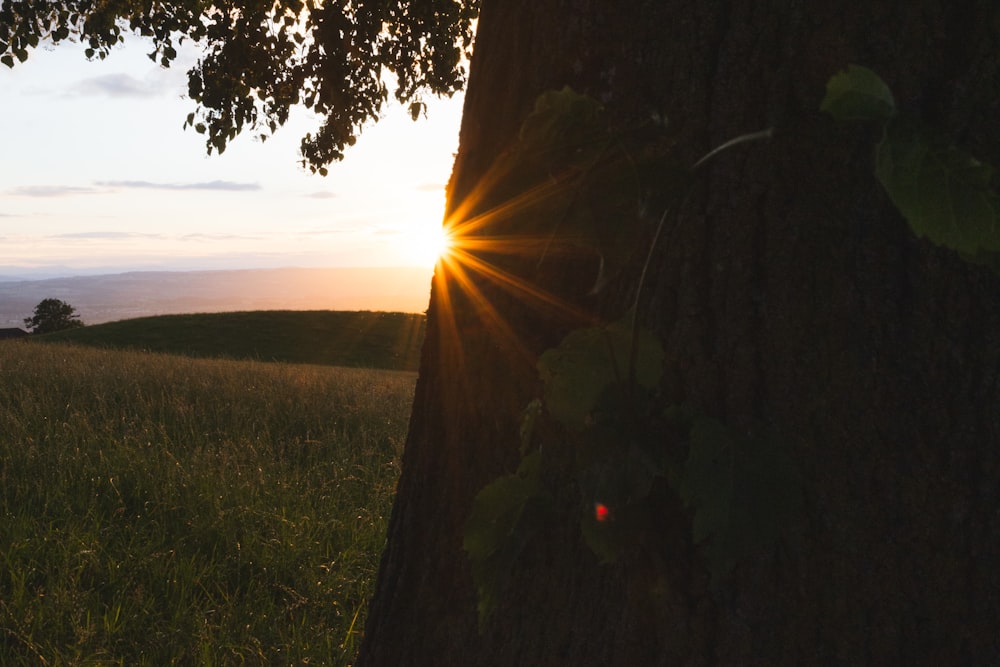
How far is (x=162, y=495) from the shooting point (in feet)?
15.8

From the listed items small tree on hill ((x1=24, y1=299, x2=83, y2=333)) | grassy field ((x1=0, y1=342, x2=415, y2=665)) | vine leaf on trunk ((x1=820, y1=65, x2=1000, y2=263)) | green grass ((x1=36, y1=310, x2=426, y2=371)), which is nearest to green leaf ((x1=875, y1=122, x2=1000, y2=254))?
vine leaf on trunk ((x1=820, y1=65, x2=1000, y2=263))

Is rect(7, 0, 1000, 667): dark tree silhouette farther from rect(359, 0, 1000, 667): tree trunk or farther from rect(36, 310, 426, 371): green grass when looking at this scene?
rect(36, 310, 426, 371): green grass

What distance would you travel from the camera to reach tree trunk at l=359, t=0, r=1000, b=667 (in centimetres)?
123

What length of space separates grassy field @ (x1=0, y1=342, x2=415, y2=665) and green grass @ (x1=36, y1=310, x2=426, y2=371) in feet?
65.6

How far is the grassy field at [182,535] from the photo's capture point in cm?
348

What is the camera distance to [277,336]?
1194 inches

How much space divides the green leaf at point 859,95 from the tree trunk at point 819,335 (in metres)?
0.47

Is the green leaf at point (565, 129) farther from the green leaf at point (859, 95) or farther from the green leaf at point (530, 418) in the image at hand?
the green leaf at point (530, 418)

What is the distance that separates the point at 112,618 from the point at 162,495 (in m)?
1.33

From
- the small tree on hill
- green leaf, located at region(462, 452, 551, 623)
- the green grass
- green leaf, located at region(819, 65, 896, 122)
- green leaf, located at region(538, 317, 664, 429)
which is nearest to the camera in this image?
green leaf, located at region(819, 65, 896, 122)

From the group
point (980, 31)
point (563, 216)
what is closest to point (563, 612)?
point (563, 216)

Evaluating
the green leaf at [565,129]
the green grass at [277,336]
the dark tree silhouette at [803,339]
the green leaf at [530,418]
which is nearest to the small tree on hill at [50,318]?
the green grass at [277,336]

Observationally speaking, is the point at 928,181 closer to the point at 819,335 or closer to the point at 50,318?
the point at 819,335

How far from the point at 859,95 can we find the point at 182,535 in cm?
452
